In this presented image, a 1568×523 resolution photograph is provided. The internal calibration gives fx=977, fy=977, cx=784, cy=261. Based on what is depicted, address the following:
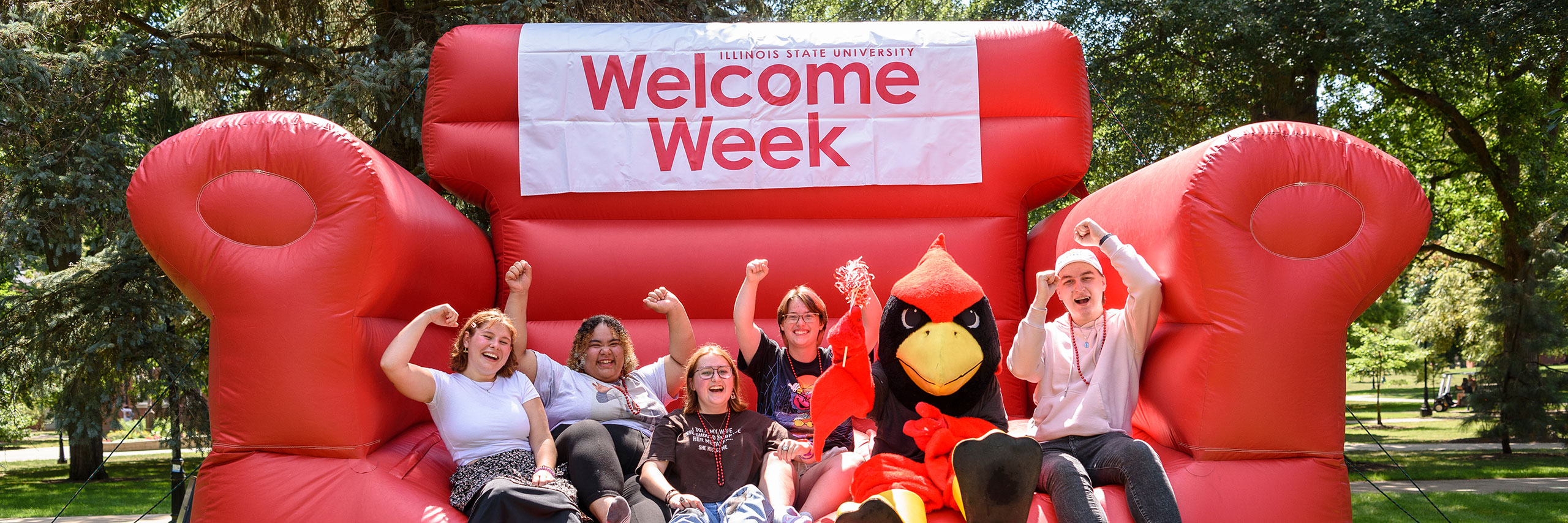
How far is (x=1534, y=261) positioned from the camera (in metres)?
7.98

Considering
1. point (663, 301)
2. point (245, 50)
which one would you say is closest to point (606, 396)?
point (663, 301)

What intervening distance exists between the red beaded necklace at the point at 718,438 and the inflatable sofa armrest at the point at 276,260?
0.85 m

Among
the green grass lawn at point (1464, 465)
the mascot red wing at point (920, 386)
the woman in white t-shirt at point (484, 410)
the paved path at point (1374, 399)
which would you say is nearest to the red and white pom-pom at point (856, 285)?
the mascot red wing at point (920, 386)

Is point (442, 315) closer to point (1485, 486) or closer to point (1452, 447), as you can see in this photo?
point (1485, 486)

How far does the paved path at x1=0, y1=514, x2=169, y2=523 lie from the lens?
5.80m

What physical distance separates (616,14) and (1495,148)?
7328 mm

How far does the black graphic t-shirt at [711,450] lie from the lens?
101 inches

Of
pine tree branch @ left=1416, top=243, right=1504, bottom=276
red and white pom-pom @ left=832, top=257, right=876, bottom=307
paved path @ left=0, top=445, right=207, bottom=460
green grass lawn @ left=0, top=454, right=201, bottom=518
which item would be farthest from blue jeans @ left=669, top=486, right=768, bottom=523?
paved path @ left=0, top=445, right=207, bottom=460

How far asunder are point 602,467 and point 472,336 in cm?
53

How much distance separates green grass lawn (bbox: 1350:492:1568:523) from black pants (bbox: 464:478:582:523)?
203 inches

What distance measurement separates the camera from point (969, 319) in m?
2.57

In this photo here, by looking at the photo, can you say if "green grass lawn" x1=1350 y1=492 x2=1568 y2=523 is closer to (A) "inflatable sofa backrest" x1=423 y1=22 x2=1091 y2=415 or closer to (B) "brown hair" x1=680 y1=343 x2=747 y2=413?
(A) "inflatable sofa backrest" x1=423 y1=22 x2=1091 y2=415

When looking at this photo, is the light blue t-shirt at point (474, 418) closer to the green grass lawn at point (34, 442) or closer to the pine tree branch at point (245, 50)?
the pine tree branch at point (245, 50)

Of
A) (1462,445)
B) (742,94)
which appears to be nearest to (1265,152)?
(742,94)
